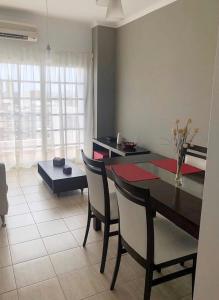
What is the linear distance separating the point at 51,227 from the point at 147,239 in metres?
1.58

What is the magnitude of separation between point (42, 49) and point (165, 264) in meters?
4.24

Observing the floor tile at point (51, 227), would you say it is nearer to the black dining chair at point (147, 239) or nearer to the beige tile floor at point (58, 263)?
the beige tile floor at point (58, 263)

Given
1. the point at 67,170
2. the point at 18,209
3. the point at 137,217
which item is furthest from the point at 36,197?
the point at 137,217

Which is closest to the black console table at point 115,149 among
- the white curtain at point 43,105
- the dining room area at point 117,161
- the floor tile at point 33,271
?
the dining room area at point 117,161

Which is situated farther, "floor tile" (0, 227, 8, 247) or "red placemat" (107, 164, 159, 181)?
"floor tile" (0, 227, 8, 247)

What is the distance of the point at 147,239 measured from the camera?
157 cm

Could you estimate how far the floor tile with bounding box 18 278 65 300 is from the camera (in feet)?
6.12

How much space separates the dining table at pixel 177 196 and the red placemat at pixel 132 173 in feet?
0.19

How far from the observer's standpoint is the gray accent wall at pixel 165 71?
3.10 m

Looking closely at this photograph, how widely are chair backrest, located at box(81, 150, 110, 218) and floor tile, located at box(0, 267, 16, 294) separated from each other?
2.84ft

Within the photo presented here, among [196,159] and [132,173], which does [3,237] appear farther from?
[196,159]

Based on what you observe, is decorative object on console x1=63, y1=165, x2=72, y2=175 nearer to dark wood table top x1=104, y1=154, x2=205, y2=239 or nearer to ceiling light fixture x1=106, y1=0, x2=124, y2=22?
dark wood table top x1=104, y1=154, x2=205, y2=239

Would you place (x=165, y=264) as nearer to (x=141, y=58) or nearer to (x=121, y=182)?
(x=121, y=182)

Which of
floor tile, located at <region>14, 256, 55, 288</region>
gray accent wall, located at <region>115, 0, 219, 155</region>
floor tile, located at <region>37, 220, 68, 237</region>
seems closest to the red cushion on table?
gray accent wall, located at <region>115, 0, 219, 155</region>
